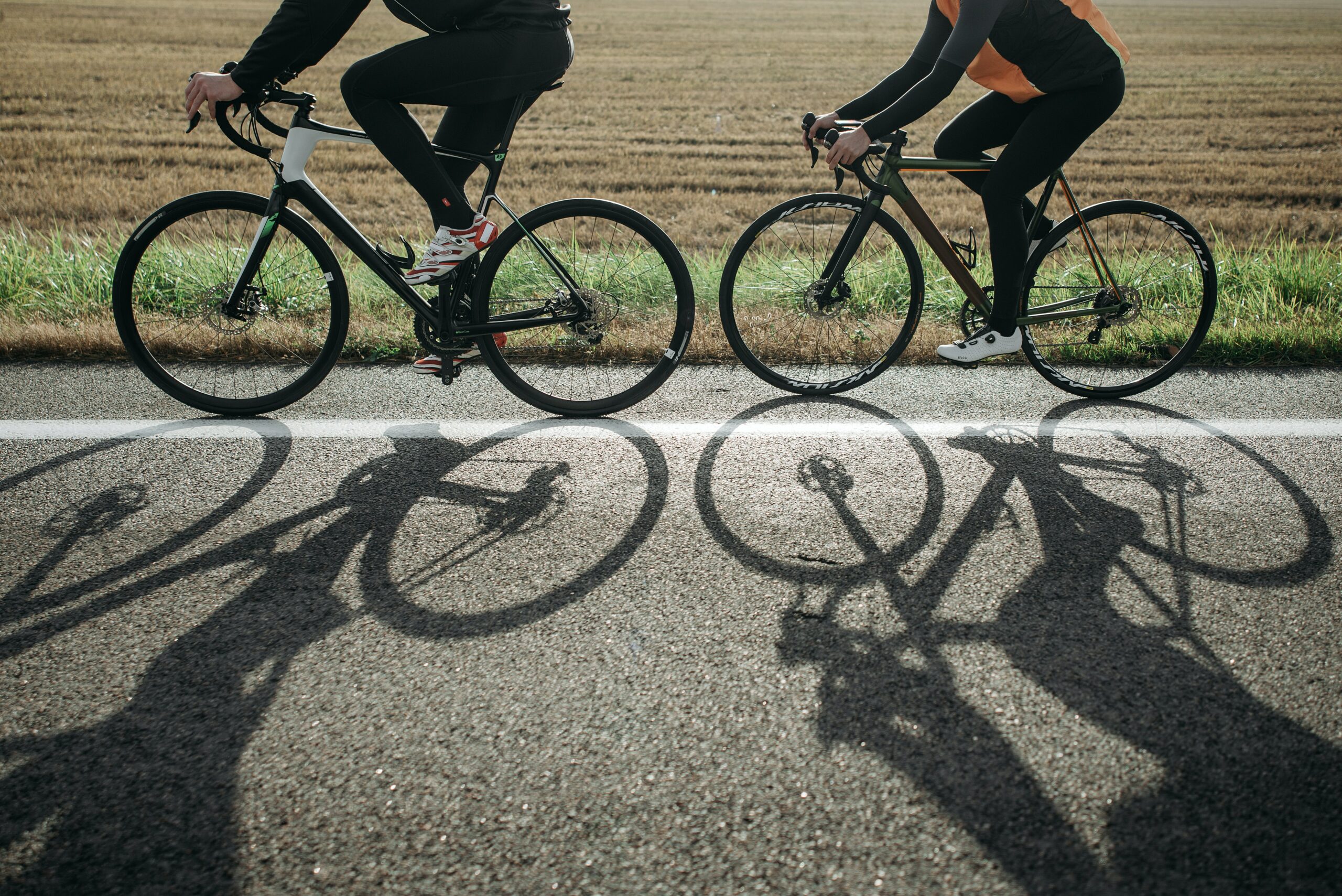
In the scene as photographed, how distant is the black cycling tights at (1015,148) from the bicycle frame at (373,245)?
178cm

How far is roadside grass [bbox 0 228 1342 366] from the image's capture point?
429 cm

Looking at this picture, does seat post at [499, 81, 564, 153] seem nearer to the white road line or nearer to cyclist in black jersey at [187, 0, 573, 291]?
cyclist in black jersey at [187, 0, 573, 291]

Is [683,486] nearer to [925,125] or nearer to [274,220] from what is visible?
[274,220]

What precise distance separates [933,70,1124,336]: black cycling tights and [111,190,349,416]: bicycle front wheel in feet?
9.06

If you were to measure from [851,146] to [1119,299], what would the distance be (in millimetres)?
1504

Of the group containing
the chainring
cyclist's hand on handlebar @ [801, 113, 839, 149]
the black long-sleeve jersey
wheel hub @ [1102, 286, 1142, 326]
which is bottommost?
the chainring

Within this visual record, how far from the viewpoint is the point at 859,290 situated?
194 inches

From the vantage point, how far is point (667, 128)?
15.8 meters

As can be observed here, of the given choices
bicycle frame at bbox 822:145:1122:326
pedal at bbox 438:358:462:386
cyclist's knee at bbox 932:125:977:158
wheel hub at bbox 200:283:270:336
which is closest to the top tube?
bicycle frame at bbox 822:145:1122:326

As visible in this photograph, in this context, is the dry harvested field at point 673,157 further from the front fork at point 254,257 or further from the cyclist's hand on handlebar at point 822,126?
the cyclist's hand on handlebar at point 822,126

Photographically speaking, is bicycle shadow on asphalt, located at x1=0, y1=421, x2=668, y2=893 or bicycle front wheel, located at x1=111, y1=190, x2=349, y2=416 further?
bicycle front wheel, located at x1=111, y1=190, x2=349, y2=416

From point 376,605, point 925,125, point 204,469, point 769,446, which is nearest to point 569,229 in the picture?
point 769,446

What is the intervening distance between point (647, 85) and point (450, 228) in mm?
19589

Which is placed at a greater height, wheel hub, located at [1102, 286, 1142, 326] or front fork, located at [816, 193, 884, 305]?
front fork, located at [816, 193, 884, 305]
